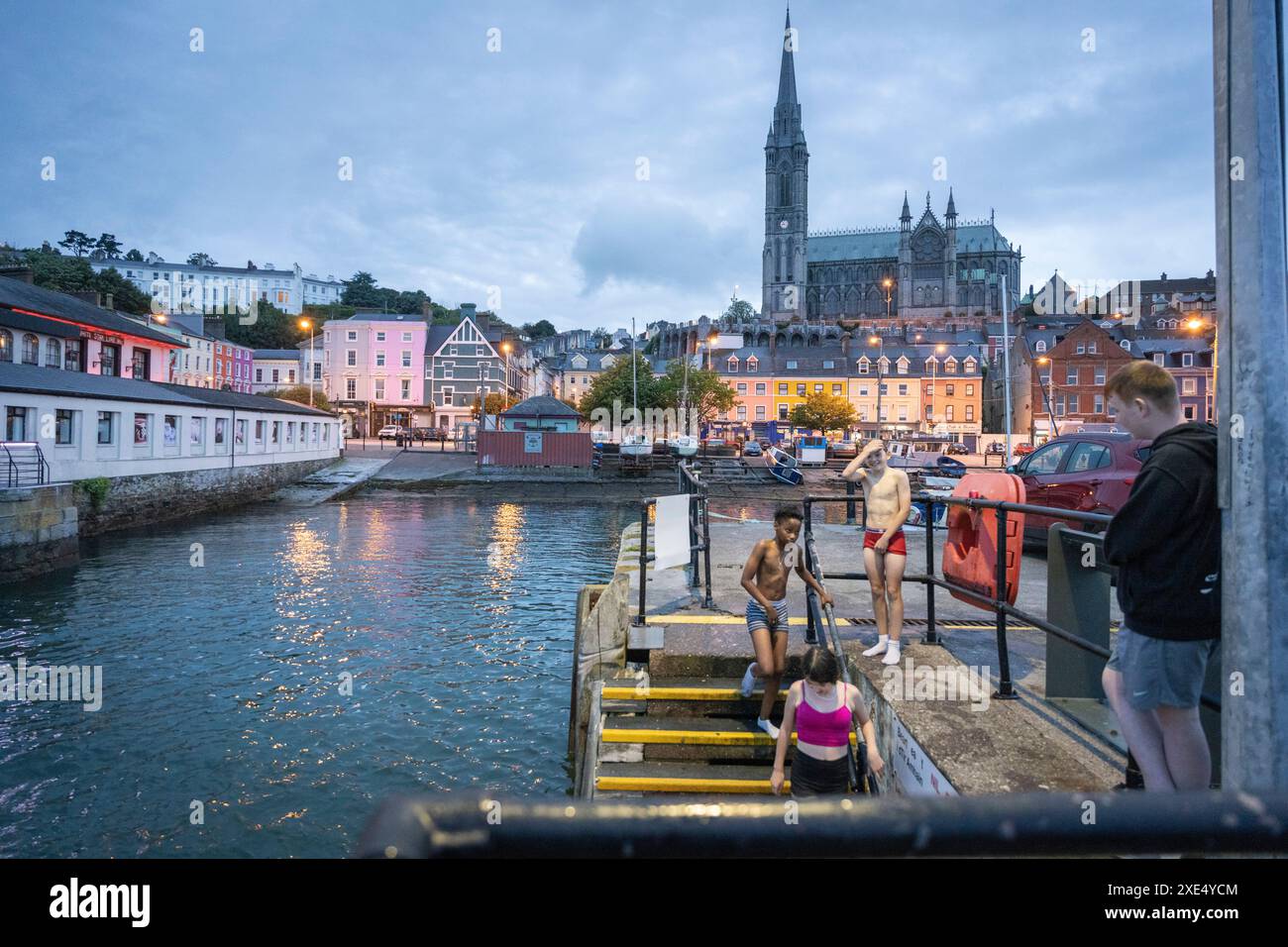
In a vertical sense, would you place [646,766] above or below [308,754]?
above

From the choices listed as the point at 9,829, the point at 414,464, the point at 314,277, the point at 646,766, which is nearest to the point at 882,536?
the point at 646,766

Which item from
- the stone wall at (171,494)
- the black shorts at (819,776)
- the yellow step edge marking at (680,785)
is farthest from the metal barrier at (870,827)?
the stone wall at (171,494)

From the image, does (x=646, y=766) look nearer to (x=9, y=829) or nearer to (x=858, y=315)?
(x=9, y=829)

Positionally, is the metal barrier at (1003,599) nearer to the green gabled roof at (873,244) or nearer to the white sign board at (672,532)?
the white sign board at (672,532)

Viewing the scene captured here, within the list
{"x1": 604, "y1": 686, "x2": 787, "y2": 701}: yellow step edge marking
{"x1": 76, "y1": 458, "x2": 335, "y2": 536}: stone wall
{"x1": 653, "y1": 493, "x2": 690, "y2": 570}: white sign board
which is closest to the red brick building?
{"x1": 76, "y1": 458, "x2": 335, "y2": 536}: stone wall

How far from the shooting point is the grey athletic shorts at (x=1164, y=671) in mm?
3062

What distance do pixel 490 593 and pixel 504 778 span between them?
31.2 feet

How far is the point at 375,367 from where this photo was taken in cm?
7450

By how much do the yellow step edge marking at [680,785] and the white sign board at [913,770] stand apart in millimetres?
1170

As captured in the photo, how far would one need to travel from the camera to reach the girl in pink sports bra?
4844mm

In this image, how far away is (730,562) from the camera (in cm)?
1116

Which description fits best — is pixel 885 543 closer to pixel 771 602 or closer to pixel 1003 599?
pixel 771 602

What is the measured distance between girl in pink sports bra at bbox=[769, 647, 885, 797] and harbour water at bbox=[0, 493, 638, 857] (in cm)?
297

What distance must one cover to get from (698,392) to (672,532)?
65792 millimetres
